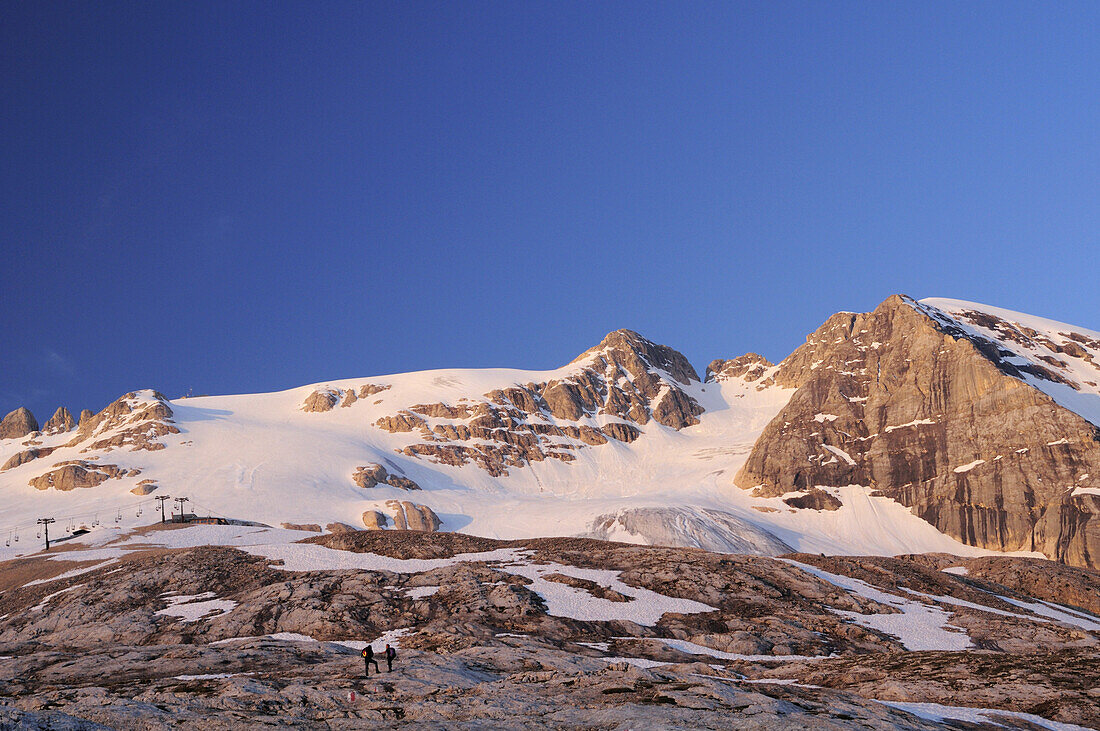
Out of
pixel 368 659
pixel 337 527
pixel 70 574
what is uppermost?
pixel 70 574

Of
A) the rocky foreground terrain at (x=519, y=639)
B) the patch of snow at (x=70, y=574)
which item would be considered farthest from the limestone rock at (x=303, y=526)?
the patch of snow at (x=70, y=574)

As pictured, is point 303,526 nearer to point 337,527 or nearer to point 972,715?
point 337,527

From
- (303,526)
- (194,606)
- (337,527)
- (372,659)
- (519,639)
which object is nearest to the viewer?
(372,659)

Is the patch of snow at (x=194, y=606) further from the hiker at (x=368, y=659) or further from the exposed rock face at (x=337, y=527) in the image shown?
the exposed rock face at (x=337, y=527)

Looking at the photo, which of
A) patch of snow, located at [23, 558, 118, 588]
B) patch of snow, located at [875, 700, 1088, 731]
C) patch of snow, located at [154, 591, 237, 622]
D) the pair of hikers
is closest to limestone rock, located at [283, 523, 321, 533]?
patch of snow, located at [23, 558, 118, 588]

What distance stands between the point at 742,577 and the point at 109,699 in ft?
174

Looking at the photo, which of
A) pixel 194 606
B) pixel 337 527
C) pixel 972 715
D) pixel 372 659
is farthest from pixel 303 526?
pixel 972 715

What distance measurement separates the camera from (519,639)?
51875 mm

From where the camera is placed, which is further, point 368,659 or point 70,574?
point 70,574

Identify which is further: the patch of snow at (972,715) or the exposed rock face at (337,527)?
the exposed rock face at (337,527)

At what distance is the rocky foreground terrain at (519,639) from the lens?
3216cm

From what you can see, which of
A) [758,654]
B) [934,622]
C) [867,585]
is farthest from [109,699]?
[867,585]

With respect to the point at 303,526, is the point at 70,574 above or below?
above

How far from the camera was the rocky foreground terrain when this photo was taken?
3216 centimetres
